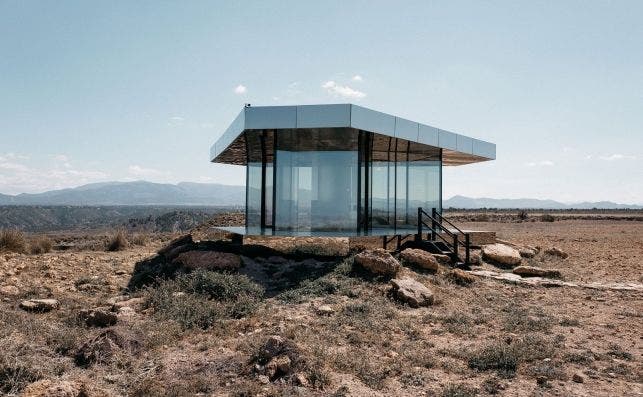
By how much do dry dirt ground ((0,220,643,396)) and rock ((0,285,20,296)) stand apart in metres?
0.06

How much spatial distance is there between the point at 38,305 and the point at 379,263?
7.21 m

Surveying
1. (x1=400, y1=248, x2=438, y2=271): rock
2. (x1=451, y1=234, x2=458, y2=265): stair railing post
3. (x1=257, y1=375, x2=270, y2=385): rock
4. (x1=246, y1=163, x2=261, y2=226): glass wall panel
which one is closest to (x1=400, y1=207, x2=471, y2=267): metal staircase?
(x1=451, y1=234, x2=458, y2=265): stair railing post

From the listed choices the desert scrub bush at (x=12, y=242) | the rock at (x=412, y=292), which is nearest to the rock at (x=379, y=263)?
the rock at (x=412, y=292)

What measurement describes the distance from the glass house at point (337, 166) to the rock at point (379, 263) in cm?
263

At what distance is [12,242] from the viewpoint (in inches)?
672

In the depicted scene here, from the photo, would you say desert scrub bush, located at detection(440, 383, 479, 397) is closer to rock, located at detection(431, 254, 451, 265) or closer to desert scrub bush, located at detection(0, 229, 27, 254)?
rock, located at detection(431, 254, 451, 265)

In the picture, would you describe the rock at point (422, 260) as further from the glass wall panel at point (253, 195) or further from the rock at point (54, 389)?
the rock at point (54, 389)

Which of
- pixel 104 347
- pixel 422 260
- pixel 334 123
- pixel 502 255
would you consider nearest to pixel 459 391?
pixel 104 347

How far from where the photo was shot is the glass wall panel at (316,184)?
14.8 meters

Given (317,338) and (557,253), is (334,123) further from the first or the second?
(557,253)

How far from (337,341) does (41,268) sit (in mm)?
9602

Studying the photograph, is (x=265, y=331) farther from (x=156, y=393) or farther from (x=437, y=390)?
(x=437, y=390)

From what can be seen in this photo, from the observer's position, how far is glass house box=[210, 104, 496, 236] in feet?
43.8

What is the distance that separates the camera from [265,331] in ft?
25.8
